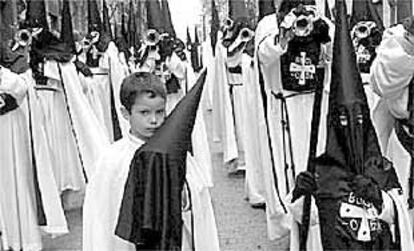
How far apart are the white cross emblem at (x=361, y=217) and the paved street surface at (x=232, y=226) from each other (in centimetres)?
272

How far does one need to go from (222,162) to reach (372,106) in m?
5.49

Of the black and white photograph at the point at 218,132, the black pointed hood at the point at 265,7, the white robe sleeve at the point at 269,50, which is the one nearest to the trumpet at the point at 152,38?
the black and white photograph at the point at 218,132

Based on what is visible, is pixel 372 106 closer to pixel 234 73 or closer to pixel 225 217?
pixel 225 217

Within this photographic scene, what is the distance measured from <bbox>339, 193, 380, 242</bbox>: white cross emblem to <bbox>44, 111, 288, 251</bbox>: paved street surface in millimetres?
2720

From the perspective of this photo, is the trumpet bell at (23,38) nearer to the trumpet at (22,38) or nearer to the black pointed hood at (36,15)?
the trumpet at (22,38)

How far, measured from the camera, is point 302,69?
6.10 m

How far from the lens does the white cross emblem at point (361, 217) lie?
3.99m

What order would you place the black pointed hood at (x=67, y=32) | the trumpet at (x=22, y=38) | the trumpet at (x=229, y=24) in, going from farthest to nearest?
the trumpet at (x=229, y=24)
the black pointed hood at (x=67, y=32)
the trumpet at (x=22, y=38)

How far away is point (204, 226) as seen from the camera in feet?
13.2

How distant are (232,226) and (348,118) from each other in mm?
3788

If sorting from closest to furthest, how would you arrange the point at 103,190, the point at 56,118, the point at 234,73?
the point at 103,190 < the point at 56,118 < the point at 234,73

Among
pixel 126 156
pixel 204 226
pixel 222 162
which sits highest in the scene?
pixel 126 156

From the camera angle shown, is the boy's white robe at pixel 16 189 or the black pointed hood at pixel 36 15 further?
the black pointed hood at pixel 36 15

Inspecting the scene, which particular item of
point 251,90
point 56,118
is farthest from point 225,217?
point 56,118
